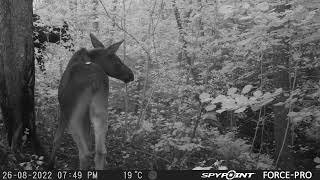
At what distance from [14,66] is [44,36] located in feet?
15.3

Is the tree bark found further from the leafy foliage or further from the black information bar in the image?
the black information bar

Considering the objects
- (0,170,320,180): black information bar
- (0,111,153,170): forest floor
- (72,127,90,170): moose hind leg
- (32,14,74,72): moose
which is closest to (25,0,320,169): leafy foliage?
(0,111,153,170): forest floor

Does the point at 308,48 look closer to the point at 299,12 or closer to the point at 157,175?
the point at 299,12

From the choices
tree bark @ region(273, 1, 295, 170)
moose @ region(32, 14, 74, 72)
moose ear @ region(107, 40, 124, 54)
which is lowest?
tree bark @ region(273, 1, 295, 170)

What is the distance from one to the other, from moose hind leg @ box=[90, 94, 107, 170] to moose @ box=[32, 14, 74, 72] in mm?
5870

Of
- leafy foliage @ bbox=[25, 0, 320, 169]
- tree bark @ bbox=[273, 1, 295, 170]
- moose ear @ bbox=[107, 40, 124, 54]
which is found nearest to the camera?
moose ear @ bbox=[107, 40, 124, 54]

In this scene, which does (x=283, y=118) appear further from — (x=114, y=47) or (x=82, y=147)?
(x=82, y=147)

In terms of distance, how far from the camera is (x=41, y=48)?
10.2 meters

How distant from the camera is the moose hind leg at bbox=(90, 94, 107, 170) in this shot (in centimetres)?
425

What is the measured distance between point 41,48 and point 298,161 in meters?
8.76

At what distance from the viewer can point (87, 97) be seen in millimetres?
4305

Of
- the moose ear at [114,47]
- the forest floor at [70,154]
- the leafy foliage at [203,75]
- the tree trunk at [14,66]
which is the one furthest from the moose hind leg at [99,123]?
the tree trunk at [14,66]

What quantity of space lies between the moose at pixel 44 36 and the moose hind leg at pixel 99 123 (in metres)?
5.87

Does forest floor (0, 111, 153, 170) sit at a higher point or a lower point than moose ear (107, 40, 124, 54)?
lower
